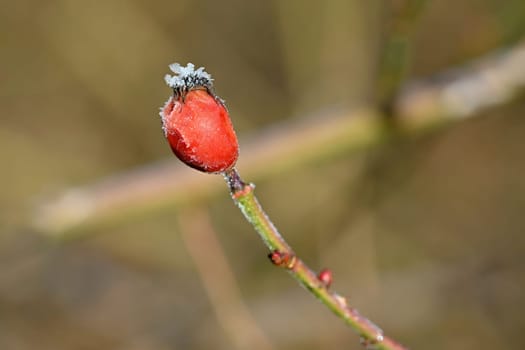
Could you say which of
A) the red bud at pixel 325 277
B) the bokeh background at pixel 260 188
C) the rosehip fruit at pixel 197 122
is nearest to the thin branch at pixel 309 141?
the bokeh background at pixel 260 188

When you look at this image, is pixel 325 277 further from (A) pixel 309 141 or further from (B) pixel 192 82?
(A) pixel 309 141

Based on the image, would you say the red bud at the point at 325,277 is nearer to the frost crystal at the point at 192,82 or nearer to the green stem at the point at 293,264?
the green stem at the point at 293,264

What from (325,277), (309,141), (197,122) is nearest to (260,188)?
(309,141)

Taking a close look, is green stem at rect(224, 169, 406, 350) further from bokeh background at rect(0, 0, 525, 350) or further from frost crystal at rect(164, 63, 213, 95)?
bokeh background at rect(0, 0, 525, 350)

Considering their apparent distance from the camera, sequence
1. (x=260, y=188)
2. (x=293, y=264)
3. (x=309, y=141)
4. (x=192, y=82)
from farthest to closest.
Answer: (x=260, y=188) < (x=309, y=141) < (x=293, y=264) < (x=192, y=82)

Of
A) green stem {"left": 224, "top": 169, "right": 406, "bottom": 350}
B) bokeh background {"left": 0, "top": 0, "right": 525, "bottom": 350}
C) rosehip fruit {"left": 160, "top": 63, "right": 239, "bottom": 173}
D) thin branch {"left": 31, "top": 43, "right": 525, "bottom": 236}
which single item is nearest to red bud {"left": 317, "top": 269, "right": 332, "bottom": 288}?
green stem {"left": 224, "top": 169, "right": 406, "bottom": 350}
